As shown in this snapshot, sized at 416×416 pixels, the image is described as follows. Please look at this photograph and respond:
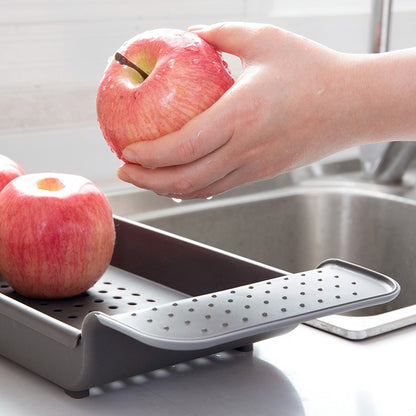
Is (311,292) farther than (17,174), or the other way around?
(17,174)

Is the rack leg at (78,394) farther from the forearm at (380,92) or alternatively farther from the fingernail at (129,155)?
the forearm at (380,92)

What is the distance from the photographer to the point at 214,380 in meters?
0.72

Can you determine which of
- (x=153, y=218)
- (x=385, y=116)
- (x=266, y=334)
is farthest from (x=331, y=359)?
(x=153, y=218)

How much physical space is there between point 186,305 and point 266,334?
0.09 metres

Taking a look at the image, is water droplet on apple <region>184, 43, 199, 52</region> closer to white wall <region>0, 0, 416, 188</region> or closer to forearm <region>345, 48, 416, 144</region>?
forearm <region>345, 48, 416, 144</region>

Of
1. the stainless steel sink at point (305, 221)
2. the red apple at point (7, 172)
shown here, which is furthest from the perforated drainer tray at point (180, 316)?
the stainless steel sink at point (305, 221)

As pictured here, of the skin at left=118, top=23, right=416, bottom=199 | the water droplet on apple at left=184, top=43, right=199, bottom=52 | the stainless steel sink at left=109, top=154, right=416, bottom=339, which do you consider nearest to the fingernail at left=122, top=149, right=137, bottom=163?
the skin at left=118, top=23, right=416, bottom=199

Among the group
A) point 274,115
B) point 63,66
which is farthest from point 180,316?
point 63,66

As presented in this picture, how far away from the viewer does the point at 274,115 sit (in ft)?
2.53

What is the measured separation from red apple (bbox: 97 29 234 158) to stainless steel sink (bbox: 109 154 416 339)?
495mm

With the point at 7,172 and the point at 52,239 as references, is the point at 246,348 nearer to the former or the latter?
the point at 52,239

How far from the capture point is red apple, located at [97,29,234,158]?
0.76 m

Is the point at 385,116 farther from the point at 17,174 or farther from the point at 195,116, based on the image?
the point at 17,174

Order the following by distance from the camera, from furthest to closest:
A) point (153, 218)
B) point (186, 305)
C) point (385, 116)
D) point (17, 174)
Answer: point (153, 218) → point (17, 174) → point (385, 116) → point (186, 305)
